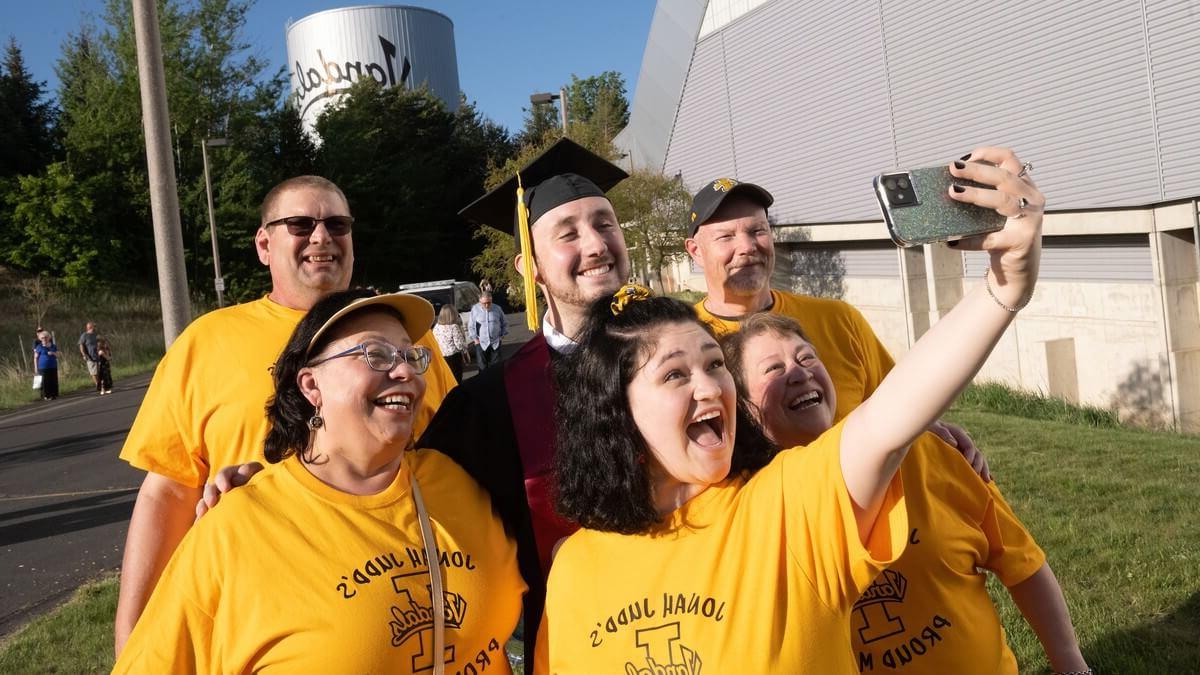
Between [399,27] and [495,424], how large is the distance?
183 feet

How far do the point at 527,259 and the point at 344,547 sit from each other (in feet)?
4.85

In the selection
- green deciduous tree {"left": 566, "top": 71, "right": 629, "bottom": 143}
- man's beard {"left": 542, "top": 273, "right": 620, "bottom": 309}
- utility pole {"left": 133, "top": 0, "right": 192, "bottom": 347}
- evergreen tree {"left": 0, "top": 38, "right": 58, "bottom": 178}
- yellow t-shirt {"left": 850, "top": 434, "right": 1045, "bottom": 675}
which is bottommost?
yellow t-shirt {"left": 850, "top": 434, "right": 1045, "bottom": 675}

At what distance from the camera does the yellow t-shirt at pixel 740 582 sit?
1829 mm

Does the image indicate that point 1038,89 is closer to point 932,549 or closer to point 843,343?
point 843,343

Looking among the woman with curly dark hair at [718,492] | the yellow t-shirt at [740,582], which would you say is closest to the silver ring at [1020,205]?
the woman with curly dark hair at [718,492]

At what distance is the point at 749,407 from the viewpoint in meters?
2.52

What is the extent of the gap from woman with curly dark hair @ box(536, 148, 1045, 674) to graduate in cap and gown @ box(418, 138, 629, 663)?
1.11 feet

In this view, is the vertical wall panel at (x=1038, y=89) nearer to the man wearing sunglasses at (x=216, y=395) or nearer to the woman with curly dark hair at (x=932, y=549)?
the woman with curly dark hair at (x=932, y=549)

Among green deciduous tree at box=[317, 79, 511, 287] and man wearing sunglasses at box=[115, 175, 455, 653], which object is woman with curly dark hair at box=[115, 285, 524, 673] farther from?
green deciduous tree at box=[317, 79, 511, 287]

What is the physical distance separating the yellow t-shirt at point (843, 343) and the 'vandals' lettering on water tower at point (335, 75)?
52441mm

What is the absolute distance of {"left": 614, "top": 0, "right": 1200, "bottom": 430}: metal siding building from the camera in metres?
13.8

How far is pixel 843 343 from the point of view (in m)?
3.52

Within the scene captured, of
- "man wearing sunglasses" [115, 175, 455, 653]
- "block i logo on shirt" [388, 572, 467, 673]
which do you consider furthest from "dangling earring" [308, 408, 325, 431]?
"man wearing sunglasses" [115, 175, 455, 653]

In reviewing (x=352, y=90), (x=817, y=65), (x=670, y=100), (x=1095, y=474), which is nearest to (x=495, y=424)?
(x=1095, y=474)
